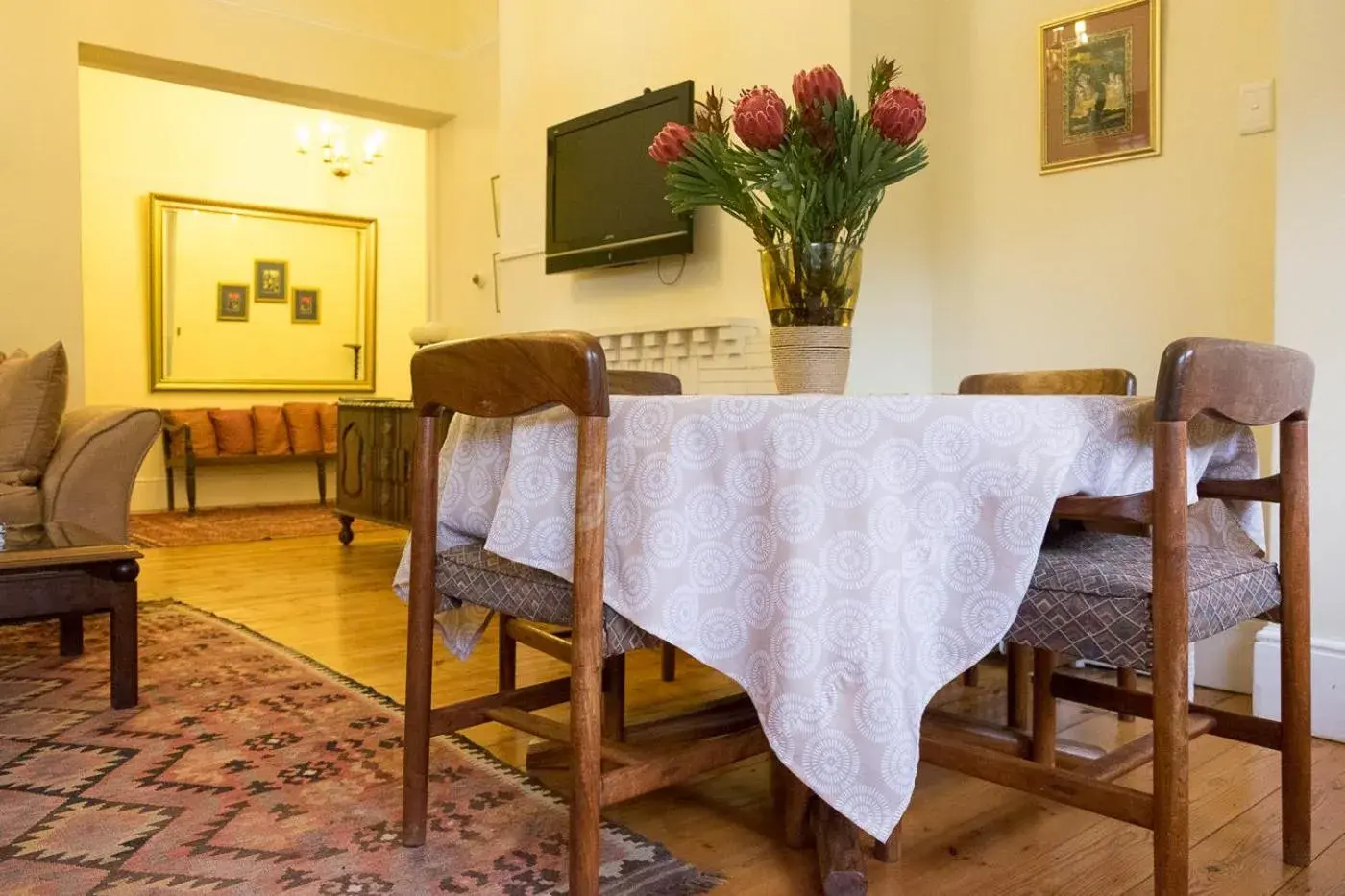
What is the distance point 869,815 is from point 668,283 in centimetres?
265

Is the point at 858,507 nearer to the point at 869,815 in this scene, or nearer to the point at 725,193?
the point at 869,815

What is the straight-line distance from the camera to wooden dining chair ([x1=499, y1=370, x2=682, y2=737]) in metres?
1.83

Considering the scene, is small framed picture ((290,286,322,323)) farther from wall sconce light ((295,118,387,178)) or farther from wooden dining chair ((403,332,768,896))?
wooden dining chair ((403,332,768,896))

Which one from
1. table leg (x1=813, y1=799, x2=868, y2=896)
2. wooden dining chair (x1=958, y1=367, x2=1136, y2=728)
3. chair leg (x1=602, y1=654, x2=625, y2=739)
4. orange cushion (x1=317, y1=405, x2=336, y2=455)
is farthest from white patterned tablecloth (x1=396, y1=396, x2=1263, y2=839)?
orange cushion (x1=317, y1=405, x2=336, y2=455)

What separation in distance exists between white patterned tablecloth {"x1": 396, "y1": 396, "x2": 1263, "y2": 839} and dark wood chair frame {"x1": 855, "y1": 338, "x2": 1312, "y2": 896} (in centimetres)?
11

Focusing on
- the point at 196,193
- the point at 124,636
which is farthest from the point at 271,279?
the point at 124,636

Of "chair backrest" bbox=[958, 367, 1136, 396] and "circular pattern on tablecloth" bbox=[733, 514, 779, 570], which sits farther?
"chair backrest" bbox=[958, 367, 1136, 396]

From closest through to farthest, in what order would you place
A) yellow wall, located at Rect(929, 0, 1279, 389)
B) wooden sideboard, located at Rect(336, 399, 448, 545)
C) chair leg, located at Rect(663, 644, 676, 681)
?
yellow wall, located at Rect(929, 0, 1279, 389), chair leg, located at Rect(663, 644, 676, 681), wooden sideboard, located at Rect(336, 399, 448, 545)

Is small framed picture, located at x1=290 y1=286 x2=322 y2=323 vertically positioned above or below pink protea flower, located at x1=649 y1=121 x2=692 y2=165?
above

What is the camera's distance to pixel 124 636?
Result: 2.25 m

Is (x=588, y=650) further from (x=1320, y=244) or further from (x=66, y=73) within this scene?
(x=66, y=73)

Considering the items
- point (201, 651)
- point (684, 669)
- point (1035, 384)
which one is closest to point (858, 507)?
point (1035, 384)

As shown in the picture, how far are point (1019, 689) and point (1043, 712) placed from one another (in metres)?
0.31

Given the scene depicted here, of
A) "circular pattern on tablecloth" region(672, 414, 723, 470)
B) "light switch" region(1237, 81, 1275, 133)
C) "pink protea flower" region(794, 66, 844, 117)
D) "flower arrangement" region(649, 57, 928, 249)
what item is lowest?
"circular pattern on tablecloth" region(672, 414, 723, 470)
